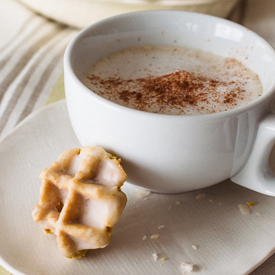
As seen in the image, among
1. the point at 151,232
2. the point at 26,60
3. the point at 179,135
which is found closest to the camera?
the point at 179,135

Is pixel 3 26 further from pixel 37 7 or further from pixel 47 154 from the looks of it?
pixel 47 154

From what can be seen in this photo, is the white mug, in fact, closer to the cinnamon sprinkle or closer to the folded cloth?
the cinnamon sprinkle

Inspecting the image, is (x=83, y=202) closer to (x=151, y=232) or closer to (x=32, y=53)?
(x=151, y=232)

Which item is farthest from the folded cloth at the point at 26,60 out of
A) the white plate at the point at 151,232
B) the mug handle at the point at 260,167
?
the mug handle at the point at 260,167

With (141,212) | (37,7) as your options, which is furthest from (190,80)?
(37,7)

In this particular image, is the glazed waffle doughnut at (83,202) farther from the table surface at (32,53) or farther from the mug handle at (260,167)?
the table surface at (32,53)

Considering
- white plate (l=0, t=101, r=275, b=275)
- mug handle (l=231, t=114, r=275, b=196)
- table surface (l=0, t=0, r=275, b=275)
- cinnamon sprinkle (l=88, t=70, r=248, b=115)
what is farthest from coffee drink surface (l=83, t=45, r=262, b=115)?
table surface (l=0, t=0, r=275, b=275)

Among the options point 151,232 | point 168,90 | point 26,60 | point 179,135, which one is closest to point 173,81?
point 168,90
